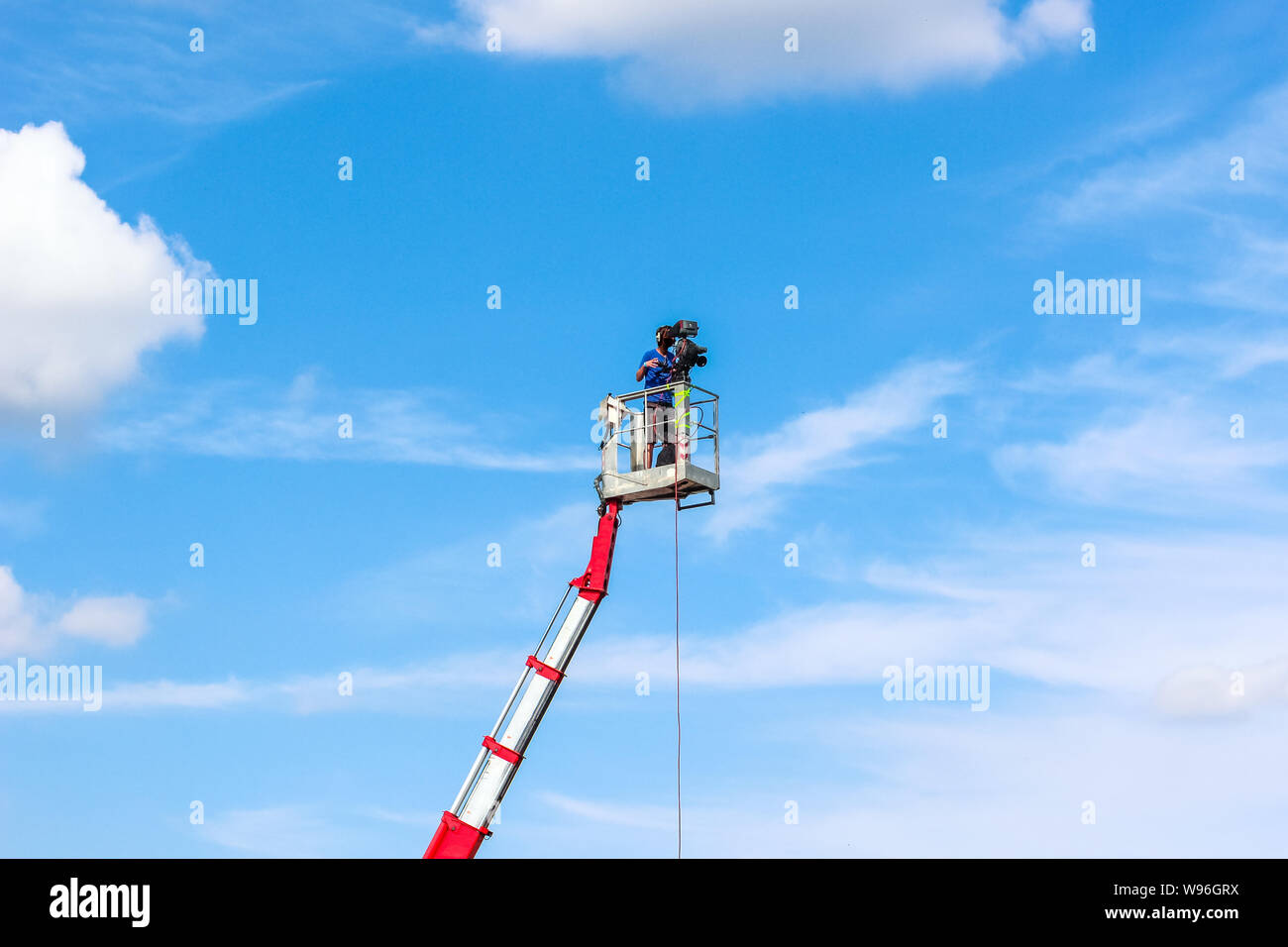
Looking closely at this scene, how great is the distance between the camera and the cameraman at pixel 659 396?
36.8 metres

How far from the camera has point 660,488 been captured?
36.2m

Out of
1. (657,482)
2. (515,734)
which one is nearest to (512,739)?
(515,734)

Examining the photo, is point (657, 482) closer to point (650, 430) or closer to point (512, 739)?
point (650, 430)

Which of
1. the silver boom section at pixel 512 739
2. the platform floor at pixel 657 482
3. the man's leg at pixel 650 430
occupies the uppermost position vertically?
the man's leg at pixel 650 430

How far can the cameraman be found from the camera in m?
36.8

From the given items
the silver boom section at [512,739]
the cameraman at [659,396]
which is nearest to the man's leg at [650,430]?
the cameraman at [659,396]

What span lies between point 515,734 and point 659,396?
8881 millimetres

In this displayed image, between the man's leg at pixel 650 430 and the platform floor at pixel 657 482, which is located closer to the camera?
the platform floor at pixel 657 482

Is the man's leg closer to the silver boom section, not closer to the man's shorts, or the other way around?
the man's shorts

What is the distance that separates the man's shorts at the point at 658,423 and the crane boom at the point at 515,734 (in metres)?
2.65

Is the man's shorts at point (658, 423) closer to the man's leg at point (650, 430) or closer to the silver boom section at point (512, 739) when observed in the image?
the man's leg at point (650, 430)

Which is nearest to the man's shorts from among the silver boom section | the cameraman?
the cameraman
